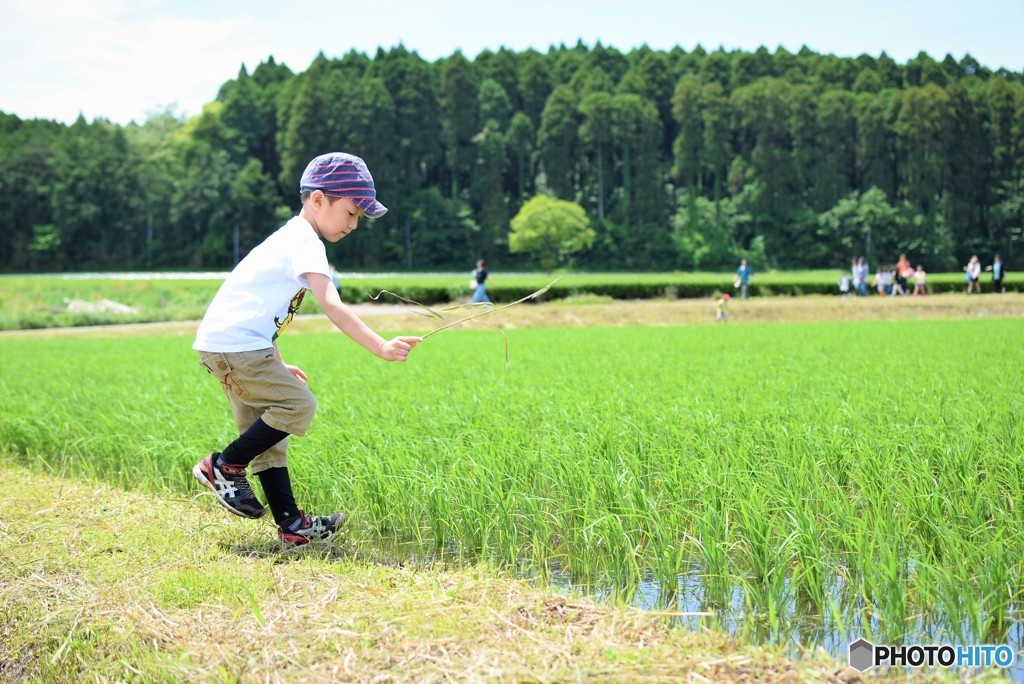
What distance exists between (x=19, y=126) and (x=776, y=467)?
279 feet

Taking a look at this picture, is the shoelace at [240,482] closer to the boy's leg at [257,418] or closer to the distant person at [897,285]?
Answer: the boy's leg at [257,418]

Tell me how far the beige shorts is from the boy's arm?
1.24 feet

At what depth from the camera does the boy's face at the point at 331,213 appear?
11.6ft

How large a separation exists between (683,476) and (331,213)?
6.42 ft

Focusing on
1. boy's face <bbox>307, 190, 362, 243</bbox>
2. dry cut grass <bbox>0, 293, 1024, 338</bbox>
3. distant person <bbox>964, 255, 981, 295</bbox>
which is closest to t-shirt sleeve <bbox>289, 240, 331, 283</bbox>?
boy's face <bbox>307, 190, 362, 243</bbox>

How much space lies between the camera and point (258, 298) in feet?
11.4

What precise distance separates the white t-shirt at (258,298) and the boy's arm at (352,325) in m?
0.16

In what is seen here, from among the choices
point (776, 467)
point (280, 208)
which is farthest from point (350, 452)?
point (280, 208)

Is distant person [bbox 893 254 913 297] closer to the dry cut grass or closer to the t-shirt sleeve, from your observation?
the dry cut grass

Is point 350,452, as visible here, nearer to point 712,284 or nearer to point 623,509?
point 623,509

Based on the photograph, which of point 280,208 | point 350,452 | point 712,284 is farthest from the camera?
point 280,208

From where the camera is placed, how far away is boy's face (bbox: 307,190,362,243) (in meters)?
3.53

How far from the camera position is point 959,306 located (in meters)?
23.2

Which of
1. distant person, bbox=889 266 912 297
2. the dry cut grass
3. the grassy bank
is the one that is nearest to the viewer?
the grassy bank
